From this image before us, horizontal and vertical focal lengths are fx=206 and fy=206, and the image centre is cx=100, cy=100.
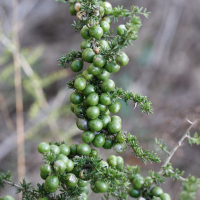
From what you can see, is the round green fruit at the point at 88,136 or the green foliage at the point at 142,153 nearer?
the green foliage at the point at 142,153

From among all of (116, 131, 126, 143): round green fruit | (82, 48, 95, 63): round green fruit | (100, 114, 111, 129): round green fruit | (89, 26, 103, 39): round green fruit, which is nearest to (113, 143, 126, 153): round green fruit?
(116, 131, 126, 143): round green fruit

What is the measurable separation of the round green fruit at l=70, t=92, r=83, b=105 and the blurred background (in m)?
2.60

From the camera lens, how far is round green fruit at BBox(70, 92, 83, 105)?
1547 millimetres

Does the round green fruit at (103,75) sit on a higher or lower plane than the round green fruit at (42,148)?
higher

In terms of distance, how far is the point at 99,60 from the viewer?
1392 millimetres

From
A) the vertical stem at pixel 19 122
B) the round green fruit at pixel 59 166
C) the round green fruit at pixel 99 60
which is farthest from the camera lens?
the vertical stem at pixel 19 122

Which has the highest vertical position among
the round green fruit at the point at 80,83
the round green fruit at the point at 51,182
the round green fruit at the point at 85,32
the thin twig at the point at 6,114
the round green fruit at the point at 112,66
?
Answer: the thin twig at the point at 6,114

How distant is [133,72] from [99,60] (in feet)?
11.8

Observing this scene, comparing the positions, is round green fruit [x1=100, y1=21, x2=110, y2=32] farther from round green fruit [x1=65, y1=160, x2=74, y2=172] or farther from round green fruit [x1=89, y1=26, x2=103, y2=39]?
round green fruit [x1=65, y1=160, x2=74, y2=172]

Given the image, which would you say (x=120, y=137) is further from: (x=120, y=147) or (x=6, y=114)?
(x=6, y=114)

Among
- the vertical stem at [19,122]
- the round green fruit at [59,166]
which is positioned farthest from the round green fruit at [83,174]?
the vertical stem at [19,122]

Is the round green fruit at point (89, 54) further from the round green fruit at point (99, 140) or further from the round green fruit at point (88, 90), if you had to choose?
the round green fruit at point (99, 140)

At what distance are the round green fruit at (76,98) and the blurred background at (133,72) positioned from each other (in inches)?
102

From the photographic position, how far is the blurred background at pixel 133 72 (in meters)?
4.41
